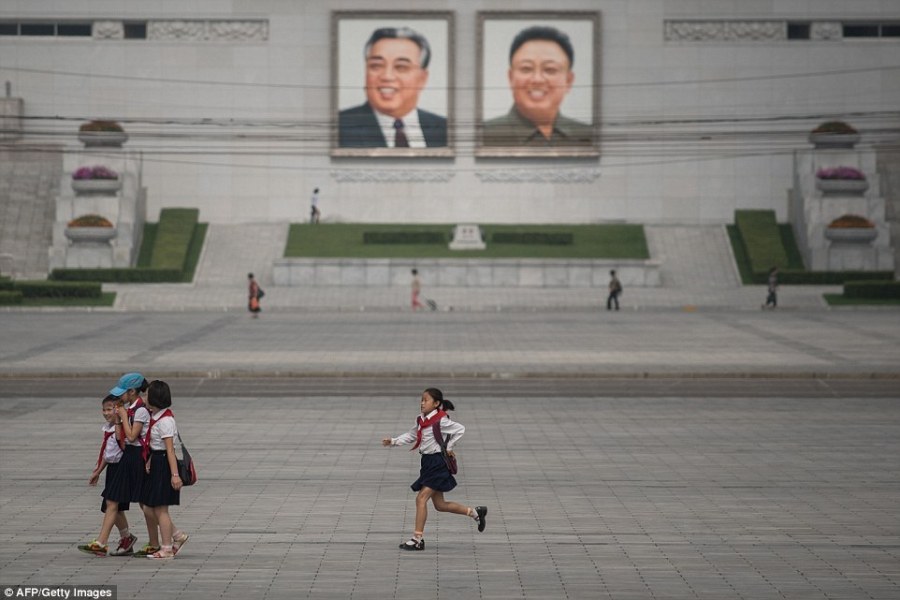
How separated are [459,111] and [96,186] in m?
16.3

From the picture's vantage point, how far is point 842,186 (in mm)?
54781

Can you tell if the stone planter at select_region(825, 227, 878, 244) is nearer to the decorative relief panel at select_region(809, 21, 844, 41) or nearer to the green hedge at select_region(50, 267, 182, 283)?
the decorative relief panel at select_region(809, 21, 844, 41)

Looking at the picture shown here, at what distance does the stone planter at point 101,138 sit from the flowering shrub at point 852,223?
28.0 m

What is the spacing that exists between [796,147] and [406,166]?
17204mm

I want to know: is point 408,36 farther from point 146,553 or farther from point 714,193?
point 146,553

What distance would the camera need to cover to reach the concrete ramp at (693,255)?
172ft

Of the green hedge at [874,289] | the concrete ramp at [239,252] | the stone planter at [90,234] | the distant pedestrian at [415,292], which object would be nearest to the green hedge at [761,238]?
the green hedge at [874,289]

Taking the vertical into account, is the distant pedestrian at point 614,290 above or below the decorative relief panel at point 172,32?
below

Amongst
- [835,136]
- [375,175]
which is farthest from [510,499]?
[375,175]

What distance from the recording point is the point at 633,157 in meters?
61.9

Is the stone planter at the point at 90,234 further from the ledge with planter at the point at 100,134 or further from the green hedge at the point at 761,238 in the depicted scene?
the green hedge at the point at 761,238

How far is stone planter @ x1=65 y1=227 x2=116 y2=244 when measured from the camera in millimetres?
51938

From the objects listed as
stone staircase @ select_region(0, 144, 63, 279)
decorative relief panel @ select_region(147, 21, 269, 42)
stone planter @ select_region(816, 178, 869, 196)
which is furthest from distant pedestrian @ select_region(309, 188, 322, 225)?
stone planter @ select_region(816, 178, 869, 196)

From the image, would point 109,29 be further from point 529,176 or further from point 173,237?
point 529,176
